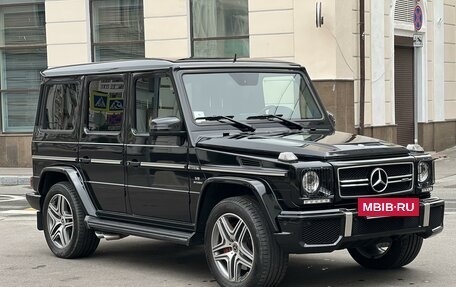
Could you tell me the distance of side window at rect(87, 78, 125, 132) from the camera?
26.1 ft

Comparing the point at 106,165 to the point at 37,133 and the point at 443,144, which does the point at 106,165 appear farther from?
the point at 443,144

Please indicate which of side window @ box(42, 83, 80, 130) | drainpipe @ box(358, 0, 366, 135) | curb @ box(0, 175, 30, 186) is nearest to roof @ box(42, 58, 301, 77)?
side window @ box(42, 83, 80, 130)

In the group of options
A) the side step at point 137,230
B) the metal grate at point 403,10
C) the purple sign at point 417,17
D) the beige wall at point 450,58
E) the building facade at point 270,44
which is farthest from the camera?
the beige wall at point 450,58

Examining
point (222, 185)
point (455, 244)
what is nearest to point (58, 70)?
point (222, 185)

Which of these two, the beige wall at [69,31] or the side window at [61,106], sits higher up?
the beige wall at [69,31]

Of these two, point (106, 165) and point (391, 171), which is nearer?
point (391, 171)

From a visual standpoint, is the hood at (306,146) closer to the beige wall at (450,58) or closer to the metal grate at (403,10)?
the metal grate at (403,10)

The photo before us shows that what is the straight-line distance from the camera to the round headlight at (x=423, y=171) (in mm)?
6801

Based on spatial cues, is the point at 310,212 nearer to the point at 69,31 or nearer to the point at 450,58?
the point at 69,31

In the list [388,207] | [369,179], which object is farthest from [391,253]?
[369,179]

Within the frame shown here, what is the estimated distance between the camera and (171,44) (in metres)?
19.2

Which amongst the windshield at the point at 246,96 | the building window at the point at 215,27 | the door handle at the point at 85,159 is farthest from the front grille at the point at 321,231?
the building window at the point at 215,27

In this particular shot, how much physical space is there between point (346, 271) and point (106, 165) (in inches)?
97.5

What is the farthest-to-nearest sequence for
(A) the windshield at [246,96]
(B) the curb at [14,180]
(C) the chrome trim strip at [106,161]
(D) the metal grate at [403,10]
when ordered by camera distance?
(D) the metal grate at [403,10], (B) the curb at [14,180], (C) the chrome trim strip at [106,161], (A) the windshield at [246,96]
